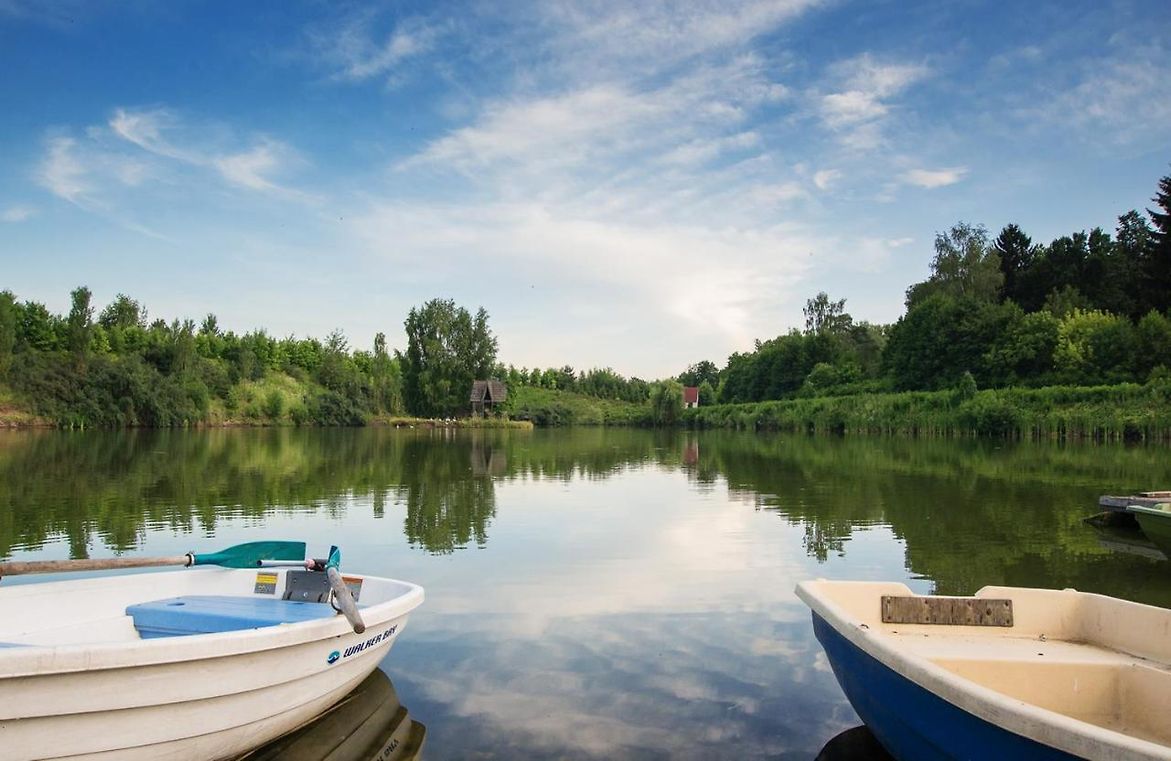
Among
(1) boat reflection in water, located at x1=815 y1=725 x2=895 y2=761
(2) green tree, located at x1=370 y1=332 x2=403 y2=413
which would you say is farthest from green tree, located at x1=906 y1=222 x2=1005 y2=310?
(1) boat reflection in water, located at x1=815 y1=725 x2=895 y2=761

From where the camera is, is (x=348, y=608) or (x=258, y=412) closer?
(x=348, y=608)

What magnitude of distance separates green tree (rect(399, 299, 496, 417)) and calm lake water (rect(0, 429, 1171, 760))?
5315cm

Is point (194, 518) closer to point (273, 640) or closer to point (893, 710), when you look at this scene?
point (273, 640)

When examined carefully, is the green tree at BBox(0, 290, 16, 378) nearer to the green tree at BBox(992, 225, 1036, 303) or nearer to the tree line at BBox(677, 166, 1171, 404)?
the tree line at BBox(677, 166, 1171, 404)

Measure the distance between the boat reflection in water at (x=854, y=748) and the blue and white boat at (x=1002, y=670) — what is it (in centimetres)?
36

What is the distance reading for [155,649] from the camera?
4.36 meters

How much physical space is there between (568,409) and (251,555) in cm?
9164

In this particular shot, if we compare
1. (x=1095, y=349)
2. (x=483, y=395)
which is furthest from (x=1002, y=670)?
(x=483, y=395)

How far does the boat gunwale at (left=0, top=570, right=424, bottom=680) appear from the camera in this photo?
13.1ft

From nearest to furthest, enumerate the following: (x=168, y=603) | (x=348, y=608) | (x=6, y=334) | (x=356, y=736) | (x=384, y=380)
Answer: (x=348, y=608), (x=356, y=736), (x=168, y=603), (x=6, y=334), (x=384, y=380)

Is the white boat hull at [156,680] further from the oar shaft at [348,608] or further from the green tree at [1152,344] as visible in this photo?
the green tree at [1152,344]

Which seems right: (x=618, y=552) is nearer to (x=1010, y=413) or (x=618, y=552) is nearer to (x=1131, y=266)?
(x=1010, y=413)

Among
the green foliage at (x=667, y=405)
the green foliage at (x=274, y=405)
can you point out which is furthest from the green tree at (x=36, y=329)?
the green foliage at (x=667, y=405)

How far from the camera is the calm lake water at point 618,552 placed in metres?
6.07
